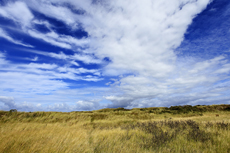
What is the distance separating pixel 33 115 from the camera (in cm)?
2062

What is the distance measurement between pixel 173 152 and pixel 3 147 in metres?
5.89

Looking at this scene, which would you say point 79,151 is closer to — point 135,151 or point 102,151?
point 102,151

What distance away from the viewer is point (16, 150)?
3850 millimetres

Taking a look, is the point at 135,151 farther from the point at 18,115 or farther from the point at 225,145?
the point at 18,115

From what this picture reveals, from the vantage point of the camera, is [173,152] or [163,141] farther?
[163,141]

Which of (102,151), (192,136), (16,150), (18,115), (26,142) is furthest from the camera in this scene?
(18,115)

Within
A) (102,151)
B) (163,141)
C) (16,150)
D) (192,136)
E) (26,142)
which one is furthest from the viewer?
(192,136)

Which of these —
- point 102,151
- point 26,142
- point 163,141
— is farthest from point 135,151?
point 26,142

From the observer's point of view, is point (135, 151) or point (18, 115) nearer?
point (135, 151)

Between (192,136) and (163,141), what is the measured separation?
2.01 metres

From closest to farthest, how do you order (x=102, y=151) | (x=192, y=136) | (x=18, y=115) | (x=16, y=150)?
(x=16, y=150)
(x=102, y=151)
(x=192, y=136)
(x=18, y=115)

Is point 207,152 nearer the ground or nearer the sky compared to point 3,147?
nearer the ground

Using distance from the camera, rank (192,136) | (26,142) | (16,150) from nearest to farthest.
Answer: (16,150) → (26,142) → (192,136)

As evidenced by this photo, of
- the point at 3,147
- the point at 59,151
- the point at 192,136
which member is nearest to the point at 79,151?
the point at 59,151
